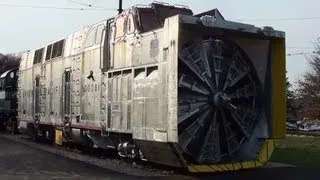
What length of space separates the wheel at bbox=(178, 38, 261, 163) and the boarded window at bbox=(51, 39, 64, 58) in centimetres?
941

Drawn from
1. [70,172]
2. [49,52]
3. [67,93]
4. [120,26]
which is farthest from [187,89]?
[49,52]

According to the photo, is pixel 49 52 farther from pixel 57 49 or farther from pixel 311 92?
pixel 311 92

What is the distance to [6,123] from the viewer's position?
35.8 meters

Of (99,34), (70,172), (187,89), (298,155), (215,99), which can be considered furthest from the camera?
(298,155)

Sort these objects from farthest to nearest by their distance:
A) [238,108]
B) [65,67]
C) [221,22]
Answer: [65,67] → [238,108] → [221,22]

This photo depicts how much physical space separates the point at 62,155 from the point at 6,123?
1725 cm

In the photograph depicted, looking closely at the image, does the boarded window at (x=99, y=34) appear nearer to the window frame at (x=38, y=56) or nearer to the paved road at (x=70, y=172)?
the paved road at (x=70, y=172)

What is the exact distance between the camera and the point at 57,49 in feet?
73.1

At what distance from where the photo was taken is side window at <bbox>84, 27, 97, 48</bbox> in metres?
18.1

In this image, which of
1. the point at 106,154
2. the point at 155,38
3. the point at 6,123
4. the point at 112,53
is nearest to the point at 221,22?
the point at 155,38

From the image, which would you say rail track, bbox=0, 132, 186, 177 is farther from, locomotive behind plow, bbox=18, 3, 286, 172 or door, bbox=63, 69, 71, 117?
door, bbox=63, 69, 71, 117

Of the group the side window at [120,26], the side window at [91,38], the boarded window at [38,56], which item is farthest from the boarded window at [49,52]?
the side window at [120,26]

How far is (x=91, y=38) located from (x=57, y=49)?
4434 millimetres

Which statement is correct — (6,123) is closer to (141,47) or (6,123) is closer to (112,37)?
(112,37)
